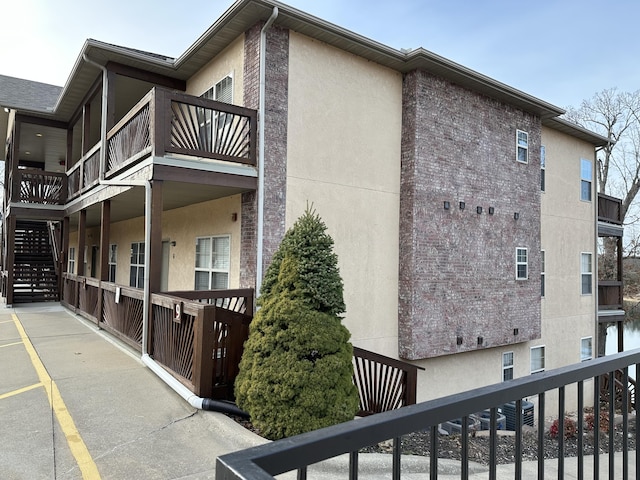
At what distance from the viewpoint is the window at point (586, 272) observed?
14.9m

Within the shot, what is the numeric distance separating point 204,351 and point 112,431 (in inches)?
49.8

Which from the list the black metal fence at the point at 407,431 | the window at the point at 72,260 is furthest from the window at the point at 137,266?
the black metal fence at the point at 407,431

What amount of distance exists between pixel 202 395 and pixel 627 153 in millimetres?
31696

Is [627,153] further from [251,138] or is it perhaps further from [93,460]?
[93,460]

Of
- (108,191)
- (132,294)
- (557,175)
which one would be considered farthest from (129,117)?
(557,175)

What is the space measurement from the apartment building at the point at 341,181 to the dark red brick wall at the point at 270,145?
33mm

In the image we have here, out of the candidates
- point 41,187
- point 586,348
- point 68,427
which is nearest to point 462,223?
point 586,348

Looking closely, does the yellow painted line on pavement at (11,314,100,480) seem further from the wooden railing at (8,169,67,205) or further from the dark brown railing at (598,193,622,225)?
the dark brown railing at (598,193,622,225)

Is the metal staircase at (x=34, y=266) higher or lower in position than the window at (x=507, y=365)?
higher

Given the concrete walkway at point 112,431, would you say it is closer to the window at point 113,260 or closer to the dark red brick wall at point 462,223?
the dark red brick wall at point 462,223

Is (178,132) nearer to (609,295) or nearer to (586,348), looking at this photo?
(586,348)

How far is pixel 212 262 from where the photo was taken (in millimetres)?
9297

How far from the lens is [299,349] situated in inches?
201

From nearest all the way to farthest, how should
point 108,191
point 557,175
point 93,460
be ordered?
point 93,460, point 108,191, point 557,175
